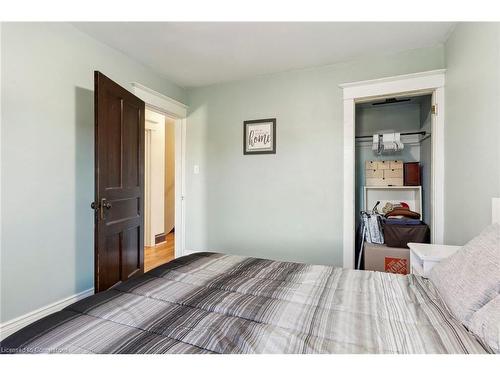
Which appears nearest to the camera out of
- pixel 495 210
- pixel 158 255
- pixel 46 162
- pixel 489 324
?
pixel 489 324

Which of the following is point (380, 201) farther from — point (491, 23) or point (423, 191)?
point (491, 23)

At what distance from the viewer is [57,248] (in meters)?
2.05

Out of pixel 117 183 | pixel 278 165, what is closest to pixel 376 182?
pixel 278 165

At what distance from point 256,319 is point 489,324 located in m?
0.73

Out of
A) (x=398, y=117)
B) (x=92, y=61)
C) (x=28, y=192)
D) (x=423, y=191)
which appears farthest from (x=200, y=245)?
(x=398, y=117)

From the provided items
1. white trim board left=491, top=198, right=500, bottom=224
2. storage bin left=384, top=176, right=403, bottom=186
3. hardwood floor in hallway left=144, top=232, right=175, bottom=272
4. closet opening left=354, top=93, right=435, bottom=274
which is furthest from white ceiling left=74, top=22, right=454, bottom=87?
hardwood floor in hallway left=144, top=232, right=175, bottom=272

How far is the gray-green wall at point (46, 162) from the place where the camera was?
5.72 feet

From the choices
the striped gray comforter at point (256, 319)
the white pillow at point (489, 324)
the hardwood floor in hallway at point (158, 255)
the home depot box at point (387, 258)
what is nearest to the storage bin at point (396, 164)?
the home depot box at point (387, 258)

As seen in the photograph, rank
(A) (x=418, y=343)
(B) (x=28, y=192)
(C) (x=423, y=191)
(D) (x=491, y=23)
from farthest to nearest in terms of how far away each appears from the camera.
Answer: (C) (x=423, y=191) < (B) (x=28, y=192) < (D) (x=491, y=23) < (A) (x=418, y=343)

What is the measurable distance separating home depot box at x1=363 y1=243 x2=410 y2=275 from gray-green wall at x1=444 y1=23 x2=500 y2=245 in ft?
1.34

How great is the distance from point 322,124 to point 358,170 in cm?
103

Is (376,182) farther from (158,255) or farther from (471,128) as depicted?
(158,255)

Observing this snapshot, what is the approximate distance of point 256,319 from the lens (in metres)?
0.95

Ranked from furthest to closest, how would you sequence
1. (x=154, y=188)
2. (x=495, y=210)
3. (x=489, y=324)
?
(x=154, y=188), (x=495, y=210), (x=489, y=324)
